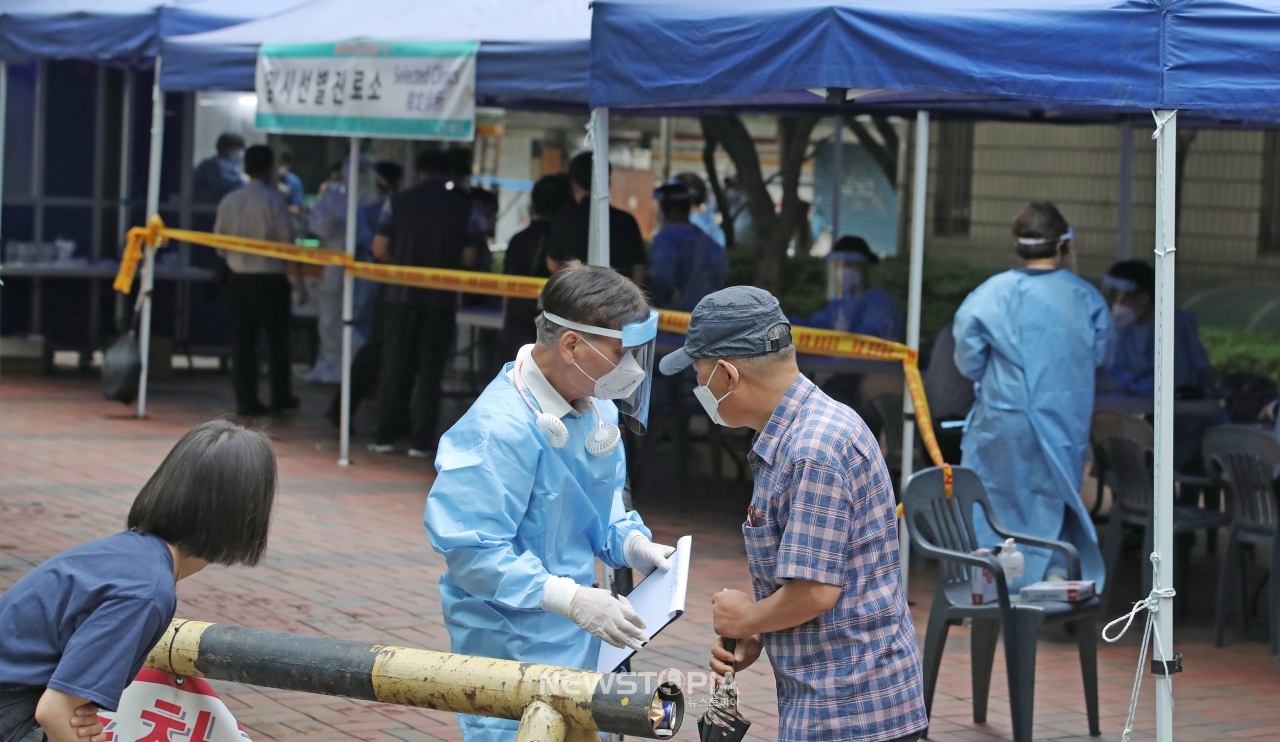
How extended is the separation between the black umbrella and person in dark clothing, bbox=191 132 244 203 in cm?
1278

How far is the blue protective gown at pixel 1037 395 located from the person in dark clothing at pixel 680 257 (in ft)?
14.0

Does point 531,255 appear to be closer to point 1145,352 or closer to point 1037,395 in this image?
point 1145,352

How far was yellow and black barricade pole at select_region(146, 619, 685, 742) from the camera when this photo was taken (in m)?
2.65

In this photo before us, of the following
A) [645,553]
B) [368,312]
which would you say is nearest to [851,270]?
[368,312]

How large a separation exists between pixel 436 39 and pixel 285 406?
4740mm

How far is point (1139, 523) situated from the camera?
23.8 feet

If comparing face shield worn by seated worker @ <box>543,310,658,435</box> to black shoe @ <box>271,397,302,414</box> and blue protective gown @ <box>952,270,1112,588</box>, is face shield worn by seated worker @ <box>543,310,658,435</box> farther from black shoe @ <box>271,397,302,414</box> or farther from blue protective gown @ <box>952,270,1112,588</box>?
black shoe @ <box>271,397,302,414</box>

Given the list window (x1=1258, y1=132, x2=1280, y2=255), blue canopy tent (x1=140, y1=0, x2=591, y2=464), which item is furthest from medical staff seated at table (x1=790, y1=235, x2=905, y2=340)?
window (x1=1258, y1=132, x2=1280, y2=255)

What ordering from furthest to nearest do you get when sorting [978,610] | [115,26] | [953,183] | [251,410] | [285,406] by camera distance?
1. [953,183]
2. [285,406]
3. [251,410]
4. [115,26]
5. [978,610]

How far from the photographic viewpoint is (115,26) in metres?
12.1

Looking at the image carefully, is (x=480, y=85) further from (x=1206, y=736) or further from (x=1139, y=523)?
(x=1206, y=736)

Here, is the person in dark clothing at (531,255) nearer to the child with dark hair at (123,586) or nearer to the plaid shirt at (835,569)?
the plaid shirt at (835,569)

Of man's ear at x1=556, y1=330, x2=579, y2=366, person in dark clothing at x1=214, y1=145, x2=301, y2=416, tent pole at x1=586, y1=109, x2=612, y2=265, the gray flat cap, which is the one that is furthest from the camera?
person in dark clothing at x1=214, y1=145, x2=301, y2=416

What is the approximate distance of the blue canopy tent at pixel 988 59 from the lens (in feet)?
15.8
